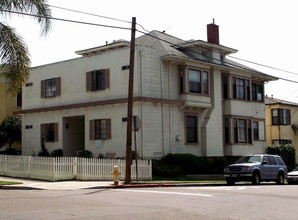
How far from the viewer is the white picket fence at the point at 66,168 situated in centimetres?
2436

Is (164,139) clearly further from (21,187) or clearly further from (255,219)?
(255,219)

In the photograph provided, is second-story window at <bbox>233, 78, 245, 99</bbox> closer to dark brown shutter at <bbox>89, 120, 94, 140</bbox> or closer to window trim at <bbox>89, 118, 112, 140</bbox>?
window trim at <bbox>89, 118, 112, 140</bbox>

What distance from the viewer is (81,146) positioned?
35.4 m

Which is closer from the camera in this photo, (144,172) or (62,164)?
(62,164)

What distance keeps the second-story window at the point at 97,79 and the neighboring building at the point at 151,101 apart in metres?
0.07

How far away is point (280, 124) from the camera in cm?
5041

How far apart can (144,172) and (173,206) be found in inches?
518

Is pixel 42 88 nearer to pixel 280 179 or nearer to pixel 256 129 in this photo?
pixel 256 129

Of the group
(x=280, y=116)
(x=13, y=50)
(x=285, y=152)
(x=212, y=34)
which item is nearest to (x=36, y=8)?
(x=13, y=50)

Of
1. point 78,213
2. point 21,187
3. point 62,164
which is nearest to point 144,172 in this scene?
point 62,164

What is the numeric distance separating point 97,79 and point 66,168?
967 centimetres

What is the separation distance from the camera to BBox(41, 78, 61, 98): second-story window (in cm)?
3484

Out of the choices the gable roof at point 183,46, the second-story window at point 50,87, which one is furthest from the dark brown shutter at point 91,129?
the gable roof at point 183,46

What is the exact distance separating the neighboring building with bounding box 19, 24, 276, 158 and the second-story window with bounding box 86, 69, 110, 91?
0.07 m
